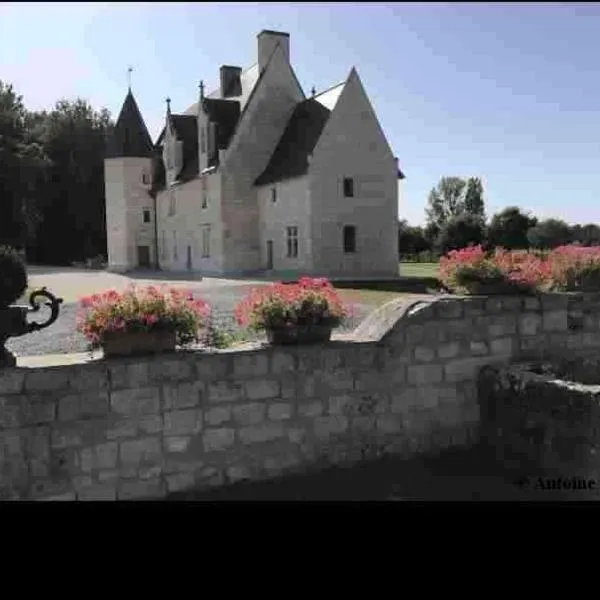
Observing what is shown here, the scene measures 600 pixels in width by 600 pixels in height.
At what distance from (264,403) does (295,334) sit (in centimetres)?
68

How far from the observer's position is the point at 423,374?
6332mm

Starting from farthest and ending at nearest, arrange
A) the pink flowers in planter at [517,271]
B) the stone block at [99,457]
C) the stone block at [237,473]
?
the pink flowers in planter at [517,271]
the stone block at [237,473]
the stone block at [99,457]

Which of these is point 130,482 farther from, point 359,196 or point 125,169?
point 359,196

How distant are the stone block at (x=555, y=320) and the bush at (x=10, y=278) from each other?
524 cm

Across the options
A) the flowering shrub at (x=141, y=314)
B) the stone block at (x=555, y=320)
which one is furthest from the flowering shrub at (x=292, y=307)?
the stone block at (x=555, y=320)

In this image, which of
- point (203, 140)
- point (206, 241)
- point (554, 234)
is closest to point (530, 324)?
point (554, 234)

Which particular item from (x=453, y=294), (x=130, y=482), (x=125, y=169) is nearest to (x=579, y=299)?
(x=453, y=294)

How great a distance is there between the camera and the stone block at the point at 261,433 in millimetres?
5516

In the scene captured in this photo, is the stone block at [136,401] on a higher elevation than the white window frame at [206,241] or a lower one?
lower

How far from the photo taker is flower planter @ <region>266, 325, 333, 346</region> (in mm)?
5734

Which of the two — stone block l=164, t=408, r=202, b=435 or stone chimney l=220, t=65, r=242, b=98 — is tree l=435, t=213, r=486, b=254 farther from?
stone block l=164, t=408, r=202, b=435

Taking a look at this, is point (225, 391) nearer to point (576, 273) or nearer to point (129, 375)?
point (129, 375)

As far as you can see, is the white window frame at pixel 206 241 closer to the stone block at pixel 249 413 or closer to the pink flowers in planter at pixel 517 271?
the pink flowers in planter at pixel 517 271

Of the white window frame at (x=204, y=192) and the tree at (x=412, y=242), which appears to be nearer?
the white window frame at (x=204, y=192)
